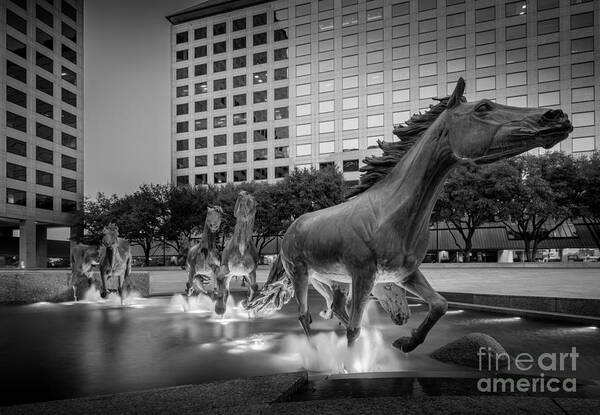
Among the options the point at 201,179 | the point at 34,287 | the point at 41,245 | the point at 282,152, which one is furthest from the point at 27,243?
the point at 34,287

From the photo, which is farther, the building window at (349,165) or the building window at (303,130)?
the building window at (303,130)

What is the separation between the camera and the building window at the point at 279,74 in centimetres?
6888

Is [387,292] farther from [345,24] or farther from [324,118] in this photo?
[345,24]

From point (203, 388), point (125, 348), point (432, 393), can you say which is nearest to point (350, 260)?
point (432, 393)

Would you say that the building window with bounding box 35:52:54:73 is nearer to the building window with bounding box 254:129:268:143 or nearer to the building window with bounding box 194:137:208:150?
the building window with bounding box 194:137:208:150

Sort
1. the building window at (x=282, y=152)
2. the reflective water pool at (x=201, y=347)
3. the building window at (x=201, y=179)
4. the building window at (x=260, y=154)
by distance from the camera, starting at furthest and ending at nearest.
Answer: the building window at (x=201, y=179) → the building window at (x=260, y=154) → the building window at (x=282, y=152) → the reflective water pool at (x=201, y=347)

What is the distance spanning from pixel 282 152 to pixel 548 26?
42.6 metres

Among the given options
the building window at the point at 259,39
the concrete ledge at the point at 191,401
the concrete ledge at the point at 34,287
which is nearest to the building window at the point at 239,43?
the building window at the point at 259,39

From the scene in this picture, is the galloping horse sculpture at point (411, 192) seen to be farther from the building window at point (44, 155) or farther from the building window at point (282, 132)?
the building window at point (44, 155)

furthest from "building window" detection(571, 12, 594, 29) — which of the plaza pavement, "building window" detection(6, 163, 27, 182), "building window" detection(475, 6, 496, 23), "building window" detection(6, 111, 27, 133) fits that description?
"building window" detection(6, 163, 27, 182)

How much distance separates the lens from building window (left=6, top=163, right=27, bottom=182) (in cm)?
5262

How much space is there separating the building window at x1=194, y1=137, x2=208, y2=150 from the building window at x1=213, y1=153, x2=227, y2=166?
3.27m

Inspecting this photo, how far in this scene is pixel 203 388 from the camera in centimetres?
309

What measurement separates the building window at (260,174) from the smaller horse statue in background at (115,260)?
180 feet
